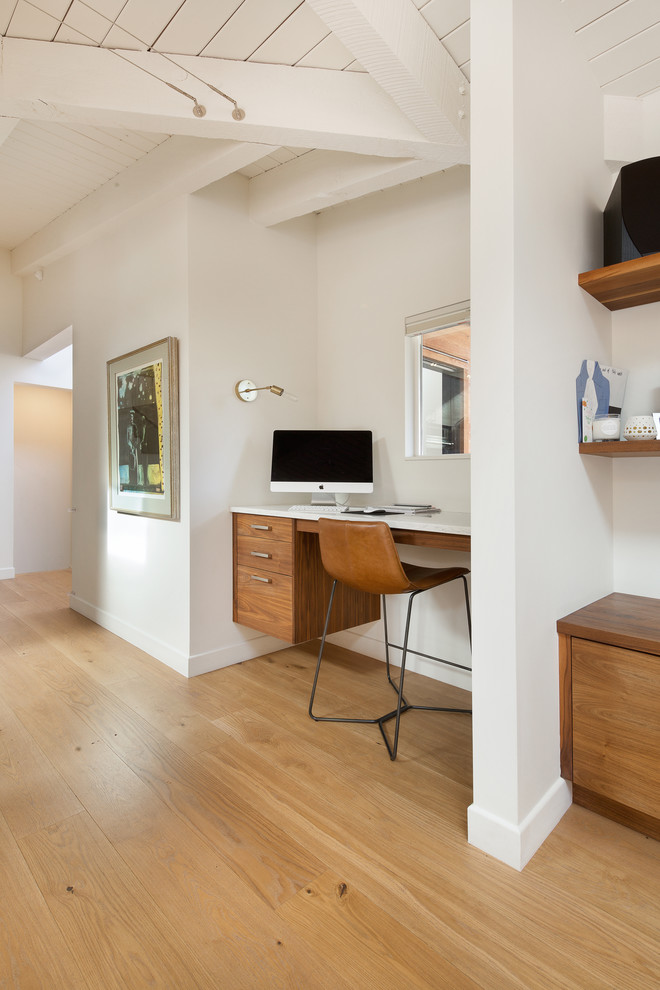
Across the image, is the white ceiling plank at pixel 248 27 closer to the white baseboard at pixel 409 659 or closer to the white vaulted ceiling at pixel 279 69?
the white vaulted ceiling at pixel 279 69

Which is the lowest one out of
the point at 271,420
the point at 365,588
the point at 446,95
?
the point at 365,588

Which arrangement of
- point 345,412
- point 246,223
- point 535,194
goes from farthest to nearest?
Result: point 345,412
point 246,223
point 535,194

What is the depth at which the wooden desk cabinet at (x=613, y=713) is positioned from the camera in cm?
147

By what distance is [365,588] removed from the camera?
6.89 ft

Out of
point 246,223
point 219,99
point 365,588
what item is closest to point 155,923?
point 365,588

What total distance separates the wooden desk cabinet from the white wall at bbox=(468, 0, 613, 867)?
0.06 metres

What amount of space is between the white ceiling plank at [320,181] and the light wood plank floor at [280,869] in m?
2.40

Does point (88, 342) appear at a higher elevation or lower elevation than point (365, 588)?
higher

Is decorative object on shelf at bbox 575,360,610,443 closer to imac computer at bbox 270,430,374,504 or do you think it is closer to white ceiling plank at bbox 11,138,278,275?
imac computer at bbox 270,430,374,504

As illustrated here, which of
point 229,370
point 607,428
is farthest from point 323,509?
point 607,428

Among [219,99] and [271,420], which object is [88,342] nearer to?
[271,420]

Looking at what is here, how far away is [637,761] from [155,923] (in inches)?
51.9

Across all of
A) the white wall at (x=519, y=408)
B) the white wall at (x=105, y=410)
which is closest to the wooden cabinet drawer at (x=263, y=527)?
the white wall at (x=105, y=410)

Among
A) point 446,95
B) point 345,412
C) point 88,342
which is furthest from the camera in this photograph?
point 88,342
